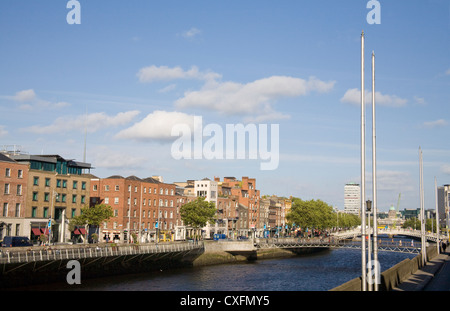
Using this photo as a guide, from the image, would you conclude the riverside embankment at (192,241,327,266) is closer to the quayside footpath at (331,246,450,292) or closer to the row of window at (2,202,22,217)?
the row of window at (2,202,22,217)

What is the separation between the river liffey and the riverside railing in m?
3.38

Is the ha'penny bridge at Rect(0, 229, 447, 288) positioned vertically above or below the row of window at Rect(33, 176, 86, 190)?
below

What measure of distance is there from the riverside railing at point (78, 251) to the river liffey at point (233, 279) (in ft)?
11.1

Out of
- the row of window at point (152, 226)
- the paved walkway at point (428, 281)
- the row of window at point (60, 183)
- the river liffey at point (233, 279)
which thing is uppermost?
the row of window at point (60, 183)

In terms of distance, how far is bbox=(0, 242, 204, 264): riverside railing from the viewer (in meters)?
57.2

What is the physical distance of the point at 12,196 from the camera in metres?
81.6

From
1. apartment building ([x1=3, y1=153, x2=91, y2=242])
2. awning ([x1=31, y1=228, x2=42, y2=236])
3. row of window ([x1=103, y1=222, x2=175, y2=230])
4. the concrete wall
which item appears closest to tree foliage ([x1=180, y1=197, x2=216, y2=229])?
row of window ([x1=103, y1=222, x2=175, y2=230])

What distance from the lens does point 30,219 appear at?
84250 millimetres

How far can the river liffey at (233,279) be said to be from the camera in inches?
2505

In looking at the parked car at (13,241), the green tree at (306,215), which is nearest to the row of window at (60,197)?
the parked car at (13,241)

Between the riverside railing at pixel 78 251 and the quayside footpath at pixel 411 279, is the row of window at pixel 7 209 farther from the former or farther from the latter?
the quayside footpath at pixel 411 279

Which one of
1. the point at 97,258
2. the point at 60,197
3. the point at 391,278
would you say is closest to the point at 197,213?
the point at 60,197
